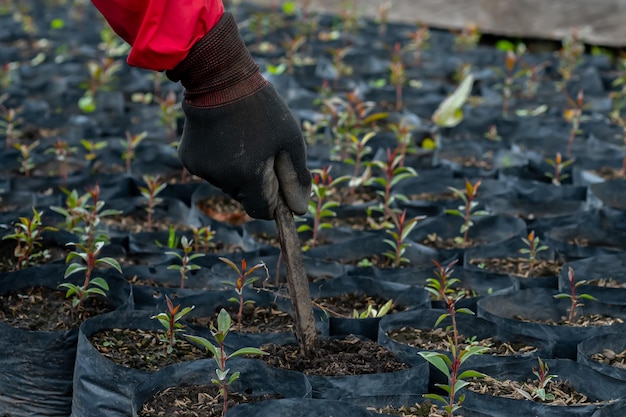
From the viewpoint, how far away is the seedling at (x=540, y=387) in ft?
7.46

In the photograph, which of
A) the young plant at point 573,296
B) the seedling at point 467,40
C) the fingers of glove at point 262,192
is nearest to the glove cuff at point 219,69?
the fingers of glove at point 262,192

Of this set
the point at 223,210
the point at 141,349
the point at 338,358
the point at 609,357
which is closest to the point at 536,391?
the point at 609,357

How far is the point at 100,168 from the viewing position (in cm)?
443

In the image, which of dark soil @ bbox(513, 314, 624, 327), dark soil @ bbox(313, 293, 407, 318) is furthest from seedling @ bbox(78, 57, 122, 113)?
dark soil @ bbox(513, 314, 624, 327)

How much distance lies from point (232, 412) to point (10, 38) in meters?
6.32

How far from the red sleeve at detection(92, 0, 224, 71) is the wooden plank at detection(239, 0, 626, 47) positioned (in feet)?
18.9

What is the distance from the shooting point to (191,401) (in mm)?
2316

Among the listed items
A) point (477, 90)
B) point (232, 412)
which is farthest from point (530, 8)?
point (232, 412)

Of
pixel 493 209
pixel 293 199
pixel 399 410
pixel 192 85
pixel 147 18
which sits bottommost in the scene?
pixel 493 209

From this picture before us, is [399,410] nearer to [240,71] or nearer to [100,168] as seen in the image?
[240,71]

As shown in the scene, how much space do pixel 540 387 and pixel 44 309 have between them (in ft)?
4.96

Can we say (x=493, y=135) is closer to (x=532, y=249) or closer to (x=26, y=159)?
(x=532, y=249)

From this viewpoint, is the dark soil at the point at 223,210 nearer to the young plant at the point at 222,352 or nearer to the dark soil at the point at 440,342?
the dark soil at the point at 440,342

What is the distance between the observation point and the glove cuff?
90.0 inches
